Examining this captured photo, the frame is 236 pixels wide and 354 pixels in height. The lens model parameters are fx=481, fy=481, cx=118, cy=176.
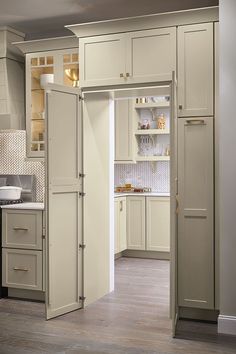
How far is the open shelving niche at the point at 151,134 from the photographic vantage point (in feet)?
22.0

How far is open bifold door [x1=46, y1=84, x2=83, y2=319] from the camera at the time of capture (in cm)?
385

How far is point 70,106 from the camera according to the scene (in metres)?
4.06

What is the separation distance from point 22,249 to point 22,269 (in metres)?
0.18

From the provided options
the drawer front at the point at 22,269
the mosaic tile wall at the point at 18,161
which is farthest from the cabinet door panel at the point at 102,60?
the drawer front at the point at 22,269

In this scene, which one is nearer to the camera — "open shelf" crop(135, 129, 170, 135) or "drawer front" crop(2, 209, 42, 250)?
"drawer front" crop(2, 209, 42, 250)

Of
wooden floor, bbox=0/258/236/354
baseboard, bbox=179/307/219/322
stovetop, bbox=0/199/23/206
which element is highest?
stovetop, bbox=0/199/23/206

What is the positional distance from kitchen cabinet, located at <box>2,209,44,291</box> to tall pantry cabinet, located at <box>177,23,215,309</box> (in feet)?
4.29

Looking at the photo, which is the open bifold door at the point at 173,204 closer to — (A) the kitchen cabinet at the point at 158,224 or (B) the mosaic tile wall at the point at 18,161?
(B) the mosaic tile wall at the point at 18,161

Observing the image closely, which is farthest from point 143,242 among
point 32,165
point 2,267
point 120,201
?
point 2,267

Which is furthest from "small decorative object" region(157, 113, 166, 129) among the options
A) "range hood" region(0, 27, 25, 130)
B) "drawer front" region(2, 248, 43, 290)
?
"drawer front" region(2, 248, 43, 290)

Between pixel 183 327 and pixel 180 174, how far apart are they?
3.94ft

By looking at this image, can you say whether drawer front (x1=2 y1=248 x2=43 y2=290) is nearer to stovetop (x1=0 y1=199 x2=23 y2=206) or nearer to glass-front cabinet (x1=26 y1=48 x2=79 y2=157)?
stovetop (x1=0 y1=199 x2=23 y2=206)

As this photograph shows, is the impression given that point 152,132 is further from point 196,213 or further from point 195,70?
point 196,213

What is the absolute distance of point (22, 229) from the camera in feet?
14.5
